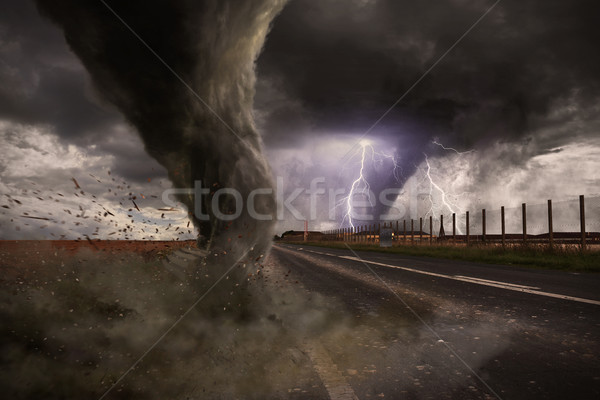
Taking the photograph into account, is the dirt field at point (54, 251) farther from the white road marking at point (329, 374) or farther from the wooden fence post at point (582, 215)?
the wooden fence post at point (582, 215)

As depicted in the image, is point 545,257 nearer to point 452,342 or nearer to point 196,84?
point 452,342

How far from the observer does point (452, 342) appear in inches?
128

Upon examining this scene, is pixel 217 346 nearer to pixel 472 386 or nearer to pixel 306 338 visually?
pixel 306 338

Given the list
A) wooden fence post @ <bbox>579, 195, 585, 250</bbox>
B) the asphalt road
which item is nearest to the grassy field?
wooden fence post @ <bbox>579, 195, 585, 250</bbox>

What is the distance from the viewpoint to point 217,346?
3.11 m

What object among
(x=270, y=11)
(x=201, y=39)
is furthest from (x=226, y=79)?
(x=270, y=11)

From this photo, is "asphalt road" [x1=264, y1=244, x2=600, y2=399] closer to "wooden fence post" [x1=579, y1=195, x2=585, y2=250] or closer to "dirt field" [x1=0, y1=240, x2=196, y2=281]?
"dirt field" [x1=0, y1=240, x2=196, y2=281]

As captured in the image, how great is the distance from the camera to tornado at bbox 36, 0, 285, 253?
15.2ft

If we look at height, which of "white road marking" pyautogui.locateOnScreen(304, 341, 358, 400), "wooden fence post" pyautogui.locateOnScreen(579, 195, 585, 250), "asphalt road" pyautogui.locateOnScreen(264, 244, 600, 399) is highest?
"wooden fence post" pyautogui.locateOnScreen(579, 195, 585, 250)

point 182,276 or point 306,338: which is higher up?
point 182,276

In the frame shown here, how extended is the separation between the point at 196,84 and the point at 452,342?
424 cm

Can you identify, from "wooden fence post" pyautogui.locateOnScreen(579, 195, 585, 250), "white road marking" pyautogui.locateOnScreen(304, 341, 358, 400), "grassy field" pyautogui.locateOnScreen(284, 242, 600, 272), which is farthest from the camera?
"wooden fence post" pyautogui.locateOnScreen(579, 195, 585, 250)

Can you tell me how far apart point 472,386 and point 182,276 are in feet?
12.0

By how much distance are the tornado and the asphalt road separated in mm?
1705
